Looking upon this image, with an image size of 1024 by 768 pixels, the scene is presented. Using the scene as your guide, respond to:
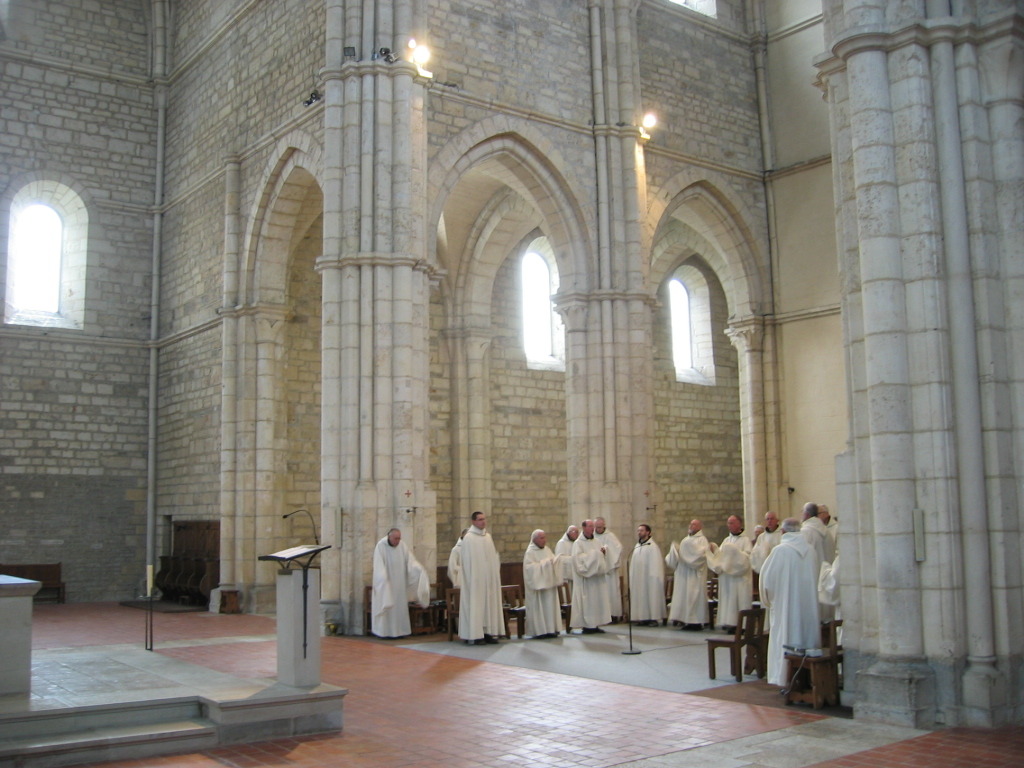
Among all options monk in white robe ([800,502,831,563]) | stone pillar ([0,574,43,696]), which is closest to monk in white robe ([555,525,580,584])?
monk in white robe ([800,502,831,563])

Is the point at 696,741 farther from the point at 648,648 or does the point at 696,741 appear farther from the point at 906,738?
the point at 648,648

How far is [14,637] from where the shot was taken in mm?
8070

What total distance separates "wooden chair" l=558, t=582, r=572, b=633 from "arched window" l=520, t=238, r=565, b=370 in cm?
745

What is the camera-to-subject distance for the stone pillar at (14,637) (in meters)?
8.02

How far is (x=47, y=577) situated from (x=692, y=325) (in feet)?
50.8

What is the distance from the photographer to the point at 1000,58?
27.0 feet

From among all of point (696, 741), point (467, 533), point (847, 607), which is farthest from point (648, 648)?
point (696, 741)

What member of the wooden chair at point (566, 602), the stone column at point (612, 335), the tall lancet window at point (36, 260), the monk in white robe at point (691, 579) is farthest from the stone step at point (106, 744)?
the tall lancet window at point (36, 260)

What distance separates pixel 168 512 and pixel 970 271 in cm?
1678

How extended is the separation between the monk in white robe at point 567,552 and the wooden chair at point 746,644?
13.7 ft

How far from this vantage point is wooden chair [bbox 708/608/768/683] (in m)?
9.70

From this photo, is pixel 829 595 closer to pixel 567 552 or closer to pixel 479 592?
pixel 479 592

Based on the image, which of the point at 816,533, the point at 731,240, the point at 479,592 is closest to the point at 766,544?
the point at 816,533

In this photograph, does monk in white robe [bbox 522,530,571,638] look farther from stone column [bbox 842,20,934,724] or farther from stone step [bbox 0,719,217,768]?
stone step [bbox 0,719,217,768]
